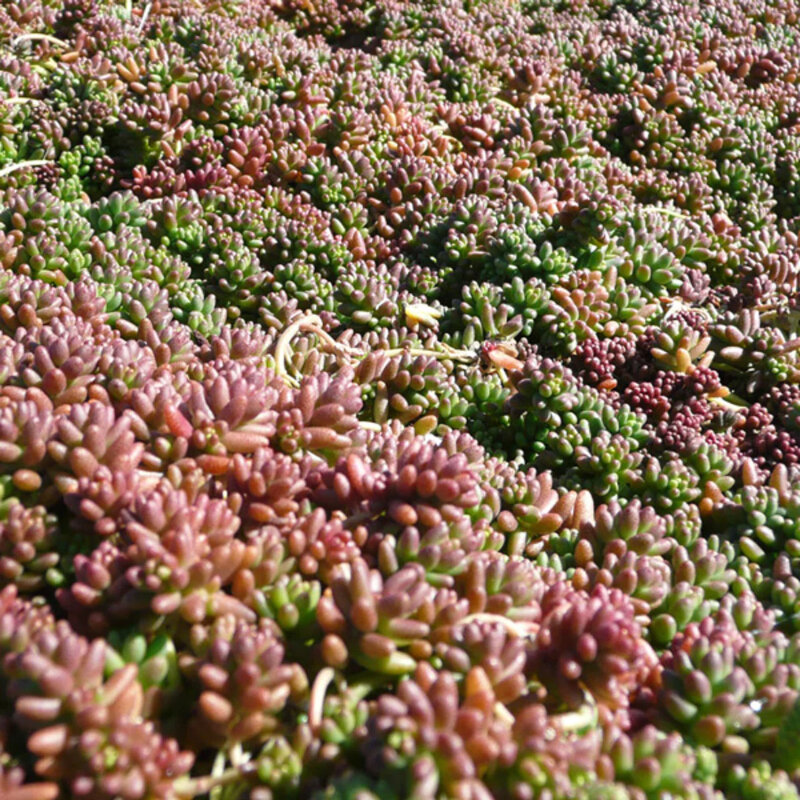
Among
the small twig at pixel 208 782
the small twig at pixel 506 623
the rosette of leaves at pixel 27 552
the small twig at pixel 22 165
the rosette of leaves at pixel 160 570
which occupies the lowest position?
the small twig at pixel 208 782

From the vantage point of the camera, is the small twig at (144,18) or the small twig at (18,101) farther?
the small twig at (144,18)

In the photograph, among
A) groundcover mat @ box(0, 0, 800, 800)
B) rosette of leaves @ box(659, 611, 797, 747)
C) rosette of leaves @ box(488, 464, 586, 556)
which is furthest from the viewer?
rosette of leaves @ box(488, 464, 586, 556)

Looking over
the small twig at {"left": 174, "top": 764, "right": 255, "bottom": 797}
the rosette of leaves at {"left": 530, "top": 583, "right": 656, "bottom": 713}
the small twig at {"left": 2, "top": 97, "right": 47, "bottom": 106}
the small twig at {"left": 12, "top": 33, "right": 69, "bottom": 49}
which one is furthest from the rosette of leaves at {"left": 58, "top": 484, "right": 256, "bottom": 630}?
the small twig at {"left": 12, "top": 33, "right": 69, "bottom": 49}

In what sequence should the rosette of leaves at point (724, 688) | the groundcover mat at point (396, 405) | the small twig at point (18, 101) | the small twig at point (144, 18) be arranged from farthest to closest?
the small twig at point (144, 18)
the small twig at point (18, 101)
the rosette of leaves at point (724, 688)
the groundcover mat at point (396, 405)

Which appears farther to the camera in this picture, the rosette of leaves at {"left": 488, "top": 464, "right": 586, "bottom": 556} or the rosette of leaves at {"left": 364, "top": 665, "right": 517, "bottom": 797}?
the rosette of leaves at {"left": 488, "top": 464, "right": 586, "bottom": 556}

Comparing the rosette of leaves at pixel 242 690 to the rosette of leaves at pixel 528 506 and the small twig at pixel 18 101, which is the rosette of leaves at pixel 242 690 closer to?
the rosette of leaves at pixel 528 506

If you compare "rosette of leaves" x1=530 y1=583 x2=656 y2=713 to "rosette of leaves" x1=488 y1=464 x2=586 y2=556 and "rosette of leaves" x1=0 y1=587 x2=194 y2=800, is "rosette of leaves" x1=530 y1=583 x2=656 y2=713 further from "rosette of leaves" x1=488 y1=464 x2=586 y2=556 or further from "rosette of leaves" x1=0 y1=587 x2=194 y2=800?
"rosette of leaves" x1=0 y1=587 x2=194 y2=800

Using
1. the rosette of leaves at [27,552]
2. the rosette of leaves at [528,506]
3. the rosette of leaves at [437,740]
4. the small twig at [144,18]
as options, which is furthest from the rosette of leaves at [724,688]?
the small twig at [144,18]

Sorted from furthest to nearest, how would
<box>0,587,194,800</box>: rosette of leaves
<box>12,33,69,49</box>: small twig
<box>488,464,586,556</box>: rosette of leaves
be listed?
1. <box>12,33,69,49</box>: small twig
2. <box>488,464,586,556</box>: rosette of leaves
3. <box>0,587,194,800</box>: rosette of leaves

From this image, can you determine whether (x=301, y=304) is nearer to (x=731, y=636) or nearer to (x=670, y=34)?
(x=731, y=636)
